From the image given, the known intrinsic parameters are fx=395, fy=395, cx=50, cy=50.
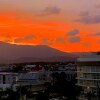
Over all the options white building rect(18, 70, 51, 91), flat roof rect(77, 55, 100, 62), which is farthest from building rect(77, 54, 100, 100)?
white building rect(18, 70, 51, 91)

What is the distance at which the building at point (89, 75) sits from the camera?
43.9 metres

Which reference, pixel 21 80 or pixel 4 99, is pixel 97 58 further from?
pixel 21 80

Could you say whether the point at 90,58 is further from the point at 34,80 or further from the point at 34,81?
the point at 34,80

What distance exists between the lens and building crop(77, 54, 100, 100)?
144ft

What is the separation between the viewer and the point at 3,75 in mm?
83000

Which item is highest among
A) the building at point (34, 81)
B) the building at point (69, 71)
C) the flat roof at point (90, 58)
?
the flat roof at point (90, 58)

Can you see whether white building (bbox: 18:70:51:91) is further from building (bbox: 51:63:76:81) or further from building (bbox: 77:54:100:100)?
building (bbox: 77:54:100:100)

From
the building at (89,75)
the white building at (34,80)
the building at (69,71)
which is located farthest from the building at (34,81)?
the building at (89,75)

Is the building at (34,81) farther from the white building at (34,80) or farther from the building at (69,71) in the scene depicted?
the building at (69,71)

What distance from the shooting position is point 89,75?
45.1 metres

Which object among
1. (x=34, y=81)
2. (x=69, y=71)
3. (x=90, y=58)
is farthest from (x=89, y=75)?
(x=69, y=71)

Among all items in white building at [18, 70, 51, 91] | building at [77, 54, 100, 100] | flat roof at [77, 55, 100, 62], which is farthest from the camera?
white building at [18, 70, 51, 91]

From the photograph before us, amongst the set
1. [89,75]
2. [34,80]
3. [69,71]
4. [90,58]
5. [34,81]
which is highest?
[90,58]

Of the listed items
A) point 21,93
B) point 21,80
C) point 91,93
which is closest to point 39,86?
point 21,80
